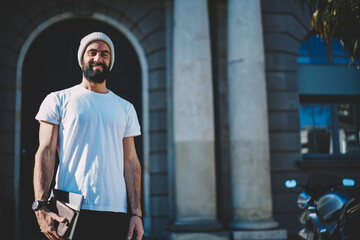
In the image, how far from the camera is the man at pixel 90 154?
2617 mm

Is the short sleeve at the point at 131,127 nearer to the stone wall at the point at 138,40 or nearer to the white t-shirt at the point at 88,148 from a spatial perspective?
the white t-shirt at the point at 88,148

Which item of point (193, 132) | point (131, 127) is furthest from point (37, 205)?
point (193, 132)

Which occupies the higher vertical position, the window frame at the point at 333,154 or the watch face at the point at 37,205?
the window frame at the point at 333,154

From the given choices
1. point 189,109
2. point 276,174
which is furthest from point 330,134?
point 189,109

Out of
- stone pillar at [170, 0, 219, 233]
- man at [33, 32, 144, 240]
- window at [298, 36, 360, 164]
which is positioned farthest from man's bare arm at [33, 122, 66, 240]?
window at [298, 36, 360, 164]

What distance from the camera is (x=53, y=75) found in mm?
10148

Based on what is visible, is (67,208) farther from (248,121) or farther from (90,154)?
(248,121)

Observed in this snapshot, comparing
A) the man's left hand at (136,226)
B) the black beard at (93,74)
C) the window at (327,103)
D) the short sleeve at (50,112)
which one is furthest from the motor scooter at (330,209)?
the window at (327,103)

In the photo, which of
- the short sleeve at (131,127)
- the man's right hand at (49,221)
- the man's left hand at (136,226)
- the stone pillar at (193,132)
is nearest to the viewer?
the man's right hand at (49,221)

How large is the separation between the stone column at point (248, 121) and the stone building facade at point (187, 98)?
2 centimetres

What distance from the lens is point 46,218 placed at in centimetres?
247

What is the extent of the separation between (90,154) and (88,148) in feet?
0.12

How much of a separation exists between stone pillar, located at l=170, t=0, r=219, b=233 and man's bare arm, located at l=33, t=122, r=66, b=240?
20.1ft

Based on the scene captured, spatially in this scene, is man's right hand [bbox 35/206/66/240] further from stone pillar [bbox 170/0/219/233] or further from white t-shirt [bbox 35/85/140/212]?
stone pillar [bbox 170/0/219/233]
